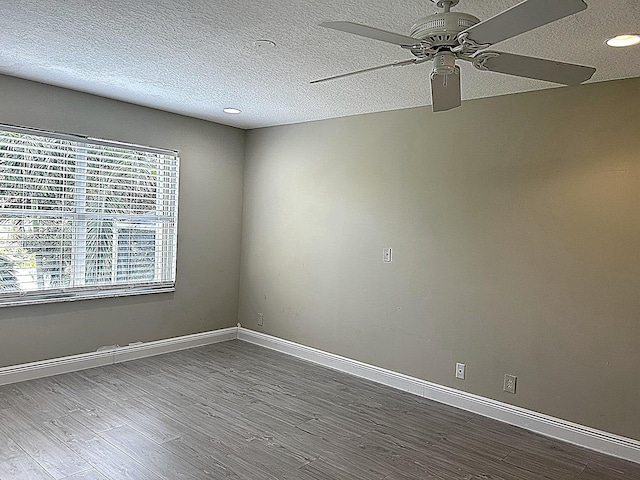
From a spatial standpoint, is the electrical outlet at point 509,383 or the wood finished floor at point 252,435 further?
the electrical outlet at point 509,383

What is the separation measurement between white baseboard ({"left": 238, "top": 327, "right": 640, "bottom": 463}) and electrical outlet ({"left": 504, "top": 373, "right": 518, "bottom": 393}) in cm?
11

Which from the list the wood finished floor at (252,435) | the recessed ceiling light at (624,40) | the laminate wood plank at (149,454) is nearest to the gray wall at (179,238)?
the wood finished floor at (252,435)

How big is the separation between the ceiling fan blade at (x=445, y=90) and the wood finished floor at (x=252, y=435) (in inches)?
78.6

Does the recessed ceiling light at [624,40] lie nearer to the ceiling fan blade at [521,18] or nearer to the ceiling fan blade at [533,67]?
the ceiling fan blade at [533,67]

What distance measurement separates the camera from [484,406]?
3.69 meters

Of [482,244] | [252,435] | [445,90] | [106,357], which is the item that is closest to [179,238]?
[106,357]

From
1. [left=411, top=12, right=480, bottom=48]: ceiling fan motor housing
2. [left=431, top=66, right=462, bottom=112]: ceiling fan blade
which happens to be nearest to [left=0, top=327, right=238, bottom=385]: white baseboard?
[left=431, top=66, right=462, bottom=112]: ceiling fan blade

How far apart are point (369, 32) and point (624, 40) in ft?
5.01

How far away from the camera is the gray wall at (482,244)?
3.15 metres

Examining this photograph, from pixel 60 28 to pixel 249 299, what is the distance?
11.2 ft

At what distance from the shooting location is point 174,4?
2258mm

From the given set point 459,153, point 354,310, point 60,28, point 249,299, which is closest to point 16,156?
point 60,28

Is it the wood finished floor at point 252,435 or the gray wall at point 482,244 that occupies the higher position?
the gray wall at point 482,244

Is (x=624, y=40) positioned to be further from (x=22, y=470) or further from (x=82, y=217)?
(x=82, y=217)
